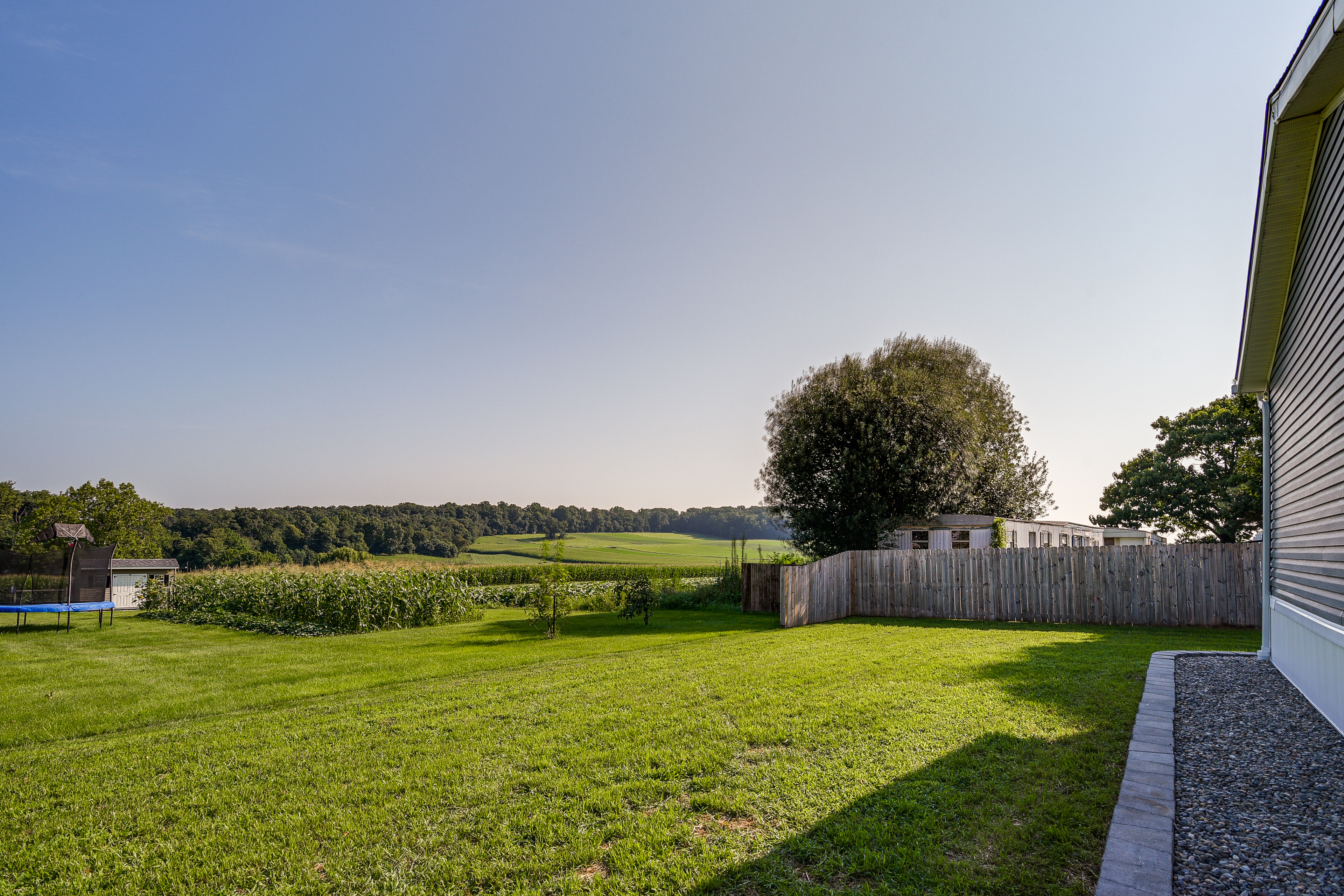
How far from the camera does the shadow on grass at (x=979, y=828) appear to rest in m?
2.33

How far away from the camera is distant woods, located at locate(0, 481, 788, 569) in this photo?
25531 mm

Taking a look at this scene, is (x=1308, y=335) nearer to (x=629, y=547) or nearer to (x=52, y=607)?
(x=52, y=607)

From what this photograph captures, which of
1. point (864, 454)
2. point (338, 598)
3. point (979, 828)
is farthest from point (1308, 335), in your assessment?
point (338, 598)

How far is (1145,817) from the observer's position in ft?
9.08

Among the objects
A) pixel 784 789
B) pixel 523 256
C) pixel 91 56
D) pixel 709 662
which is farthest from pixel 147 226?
pixel 784 789

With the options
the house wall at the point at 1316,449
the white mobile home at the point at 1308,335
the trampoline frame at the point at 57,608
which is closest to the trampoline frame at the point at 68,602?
the trampoline frame at the point at 57,608

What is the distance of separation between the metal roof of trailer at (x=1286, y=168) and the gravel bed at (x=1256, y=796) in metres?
3.67

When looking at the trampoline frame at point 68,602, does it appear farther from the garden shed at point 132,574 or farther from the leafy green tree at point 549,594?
the leafy green tree at point 549,594

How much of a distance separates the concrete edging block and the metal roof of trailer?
4.18m

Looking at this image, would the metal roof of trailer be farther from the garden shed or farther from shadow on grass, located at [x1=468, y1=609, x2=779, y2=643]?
the garden shed

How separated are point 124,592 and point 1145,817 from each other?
27.1m

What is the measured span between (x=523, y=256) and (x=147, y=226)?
7.06 meters

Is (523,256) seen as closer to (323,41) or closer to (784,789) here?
(323,41)

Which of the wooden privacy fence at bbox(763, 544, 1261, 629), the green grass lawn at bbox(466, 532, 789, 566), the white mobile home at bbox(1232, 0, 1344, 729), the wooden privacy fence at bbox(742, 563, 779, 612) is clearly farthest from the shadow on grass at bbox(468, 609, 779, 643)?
the green grass lawn at bbox(466, 532, 789, 566)
